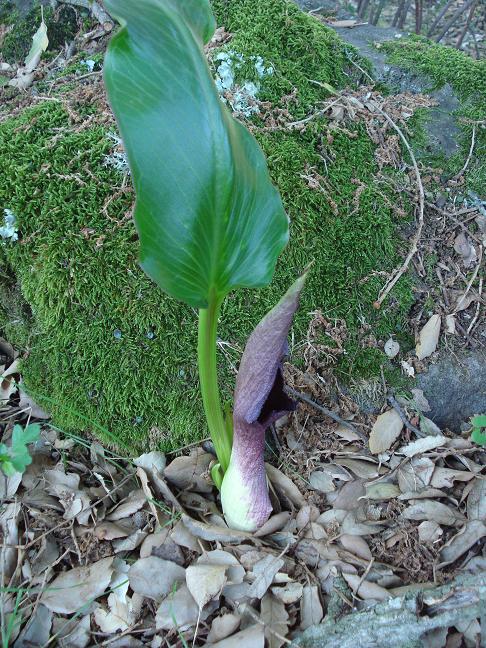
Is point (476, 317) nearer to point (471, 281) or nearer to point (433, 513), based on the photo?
point (471, 281)

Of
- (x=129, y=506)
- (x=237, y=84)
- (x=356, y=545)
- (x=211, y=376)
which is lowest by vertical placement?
(x=356, y=545)

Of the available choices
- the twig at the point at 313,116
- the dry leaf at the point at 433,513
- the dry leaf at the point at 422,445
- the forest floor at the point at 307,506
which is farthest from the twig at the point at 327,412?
the twig at the point at 313,116

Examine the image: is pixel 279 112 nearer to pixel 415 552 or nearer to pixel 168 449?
pixel 168 449

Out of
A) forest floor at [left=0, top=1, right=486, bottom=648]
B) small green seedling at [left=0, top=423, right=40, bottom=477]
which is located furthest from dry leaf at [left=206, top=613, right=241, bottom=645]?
small green seedling at [left=0, top=423, right=40, bottom=477]

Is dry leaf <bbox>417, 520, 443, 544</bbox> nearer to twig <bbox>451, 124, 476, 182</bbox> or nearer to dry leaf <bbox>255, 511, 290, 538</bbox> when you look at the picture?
dry leaf <bbox>255, 511, 290, 538</bbox>

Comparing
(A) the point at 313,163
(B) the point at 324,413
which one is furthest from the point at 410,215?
(B) the point at 324,413

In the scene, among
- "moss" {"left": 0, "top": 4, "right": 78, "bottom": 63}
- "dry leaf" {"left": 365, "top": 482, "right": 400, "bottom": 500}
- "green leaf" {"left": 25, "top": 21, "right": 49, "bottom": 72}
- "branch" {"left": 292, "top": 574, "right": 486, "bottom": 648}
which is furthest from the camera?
"moss" {"left": 0, "top": 4, "right": 78, "bottom": 63}

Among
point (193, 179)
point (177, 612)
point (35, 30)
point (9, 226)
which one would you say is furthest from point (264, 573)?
point (35, 30)
